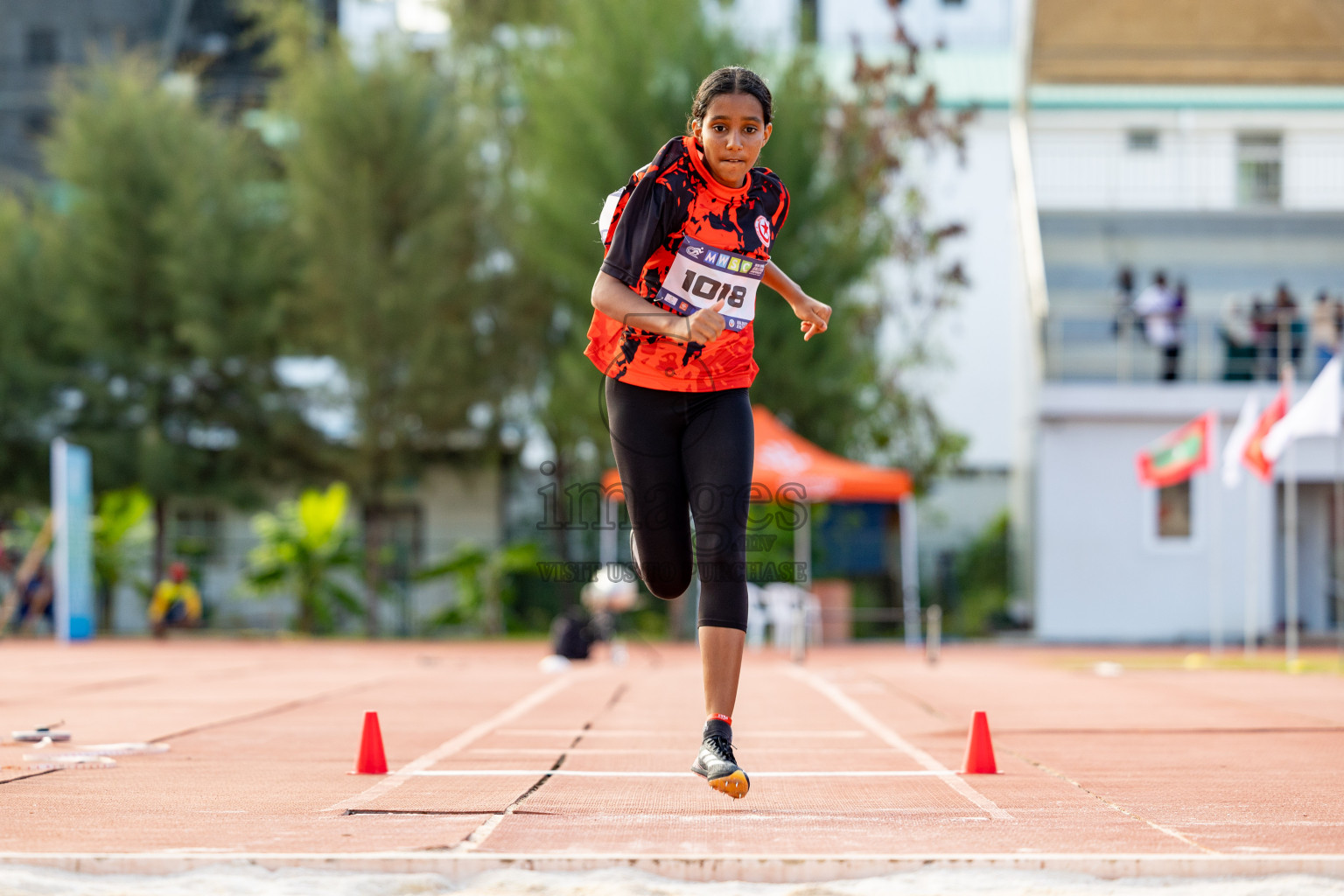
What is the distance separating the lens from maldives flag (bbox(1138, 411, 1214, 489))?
17016mm

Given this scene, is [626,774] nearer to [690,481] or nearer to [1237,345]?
[690,481]

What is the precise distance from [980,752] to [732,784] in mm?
1468

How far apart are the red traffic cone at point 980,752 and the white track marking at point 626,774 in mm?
81

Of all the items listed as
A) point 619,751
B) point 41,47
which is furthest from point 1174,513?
point 41,47

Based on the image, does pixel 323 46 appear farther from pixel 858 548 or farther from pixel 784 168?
pixel 858 548

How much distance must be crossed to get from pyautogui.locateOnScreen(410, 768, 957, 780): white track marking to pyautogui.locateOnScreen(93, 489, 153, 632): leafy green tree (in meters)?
20.4

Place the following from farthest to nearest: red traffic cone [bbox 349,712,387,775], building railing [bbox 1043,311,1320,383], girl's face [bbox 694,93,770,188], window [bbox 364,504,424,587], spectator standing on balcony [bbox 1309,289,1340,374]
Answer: window [bbox 364,504,424,587], building railing [bbox 1043,311,1320,383], spectator standing on balcony [bbox 1309,289,1340,374], red traffic cone [bbox 349,712,387,775], girl's face [bbox 694,93,770,188]

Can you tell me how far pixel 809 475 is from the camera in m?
18.2

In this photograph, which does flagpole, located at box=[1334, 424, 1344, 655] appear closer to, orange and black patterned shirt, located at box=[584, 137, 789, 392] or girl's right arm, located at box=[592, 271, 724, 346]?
orange and black patterned shirt, located at box=[584, 137, 789, 392]

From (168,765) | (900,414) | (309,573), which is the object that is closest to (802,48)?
(900,414)

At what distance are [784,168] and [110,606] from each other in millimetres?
13712

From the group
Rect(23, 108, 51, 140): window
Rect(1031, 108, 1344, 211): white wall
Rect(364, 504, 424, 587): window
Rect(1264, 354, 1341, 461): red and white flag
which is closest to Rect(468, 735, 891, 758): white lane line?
Rect(1264, 354, 1341, 461): red and white flag

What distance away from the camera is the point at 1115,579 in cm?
2350

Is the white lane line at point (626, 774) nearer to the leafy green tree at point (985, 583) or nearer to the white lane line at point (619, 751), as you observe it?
the white lane line at point (619, 751)
